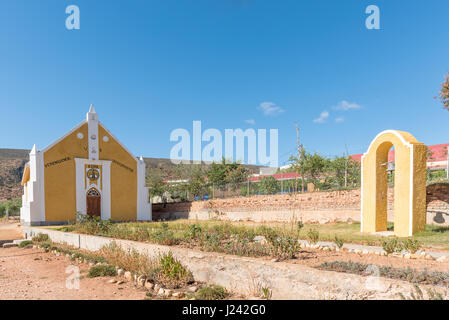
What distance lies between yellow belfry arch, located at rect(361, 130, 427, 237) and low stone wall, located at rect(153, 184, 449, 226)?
2.82 m

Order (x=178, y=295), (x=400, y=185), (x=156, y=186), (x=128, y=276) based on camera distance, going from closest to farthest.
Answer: (x=178, y=295) → (x=128, y=276) → (x=400, y=185) → (x=156, y=186)

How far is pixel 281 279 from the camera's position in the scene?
204 inches

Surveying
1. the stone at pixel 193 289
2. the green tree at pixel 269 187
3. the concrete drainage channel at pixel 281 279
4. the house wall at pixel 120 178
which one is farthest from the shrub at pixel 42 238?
the green tree at pixel 269 187

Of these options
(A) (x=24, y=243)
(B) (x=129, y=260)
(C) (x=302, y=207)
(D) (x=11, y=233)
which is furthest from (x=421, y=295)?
(D) (x=11, y=233)

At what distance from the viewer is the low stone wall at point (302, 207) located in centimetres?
1408

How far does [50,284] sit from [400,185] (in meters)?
11.7

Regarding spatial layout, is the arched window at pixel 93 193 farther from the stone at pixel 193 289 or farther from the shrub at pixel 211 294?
the shrub at pixel 211 294

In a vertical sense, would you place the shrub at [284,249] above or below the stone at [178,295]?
above

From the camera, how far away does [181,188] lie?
1287 inches

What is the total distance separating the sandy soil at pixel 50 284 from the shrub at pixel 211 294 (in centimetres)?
114

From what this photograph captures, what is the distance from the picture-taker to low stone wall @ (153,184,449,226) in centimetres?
1408

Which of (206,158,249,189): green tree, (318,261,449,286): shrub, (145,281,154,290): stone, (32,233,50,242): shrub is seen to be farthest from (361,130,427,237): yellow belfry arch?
(206,158,249,189): green tree

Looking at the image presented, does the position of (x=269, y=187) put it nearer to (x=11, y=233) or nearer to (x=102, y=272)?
(x=102, y=272)
